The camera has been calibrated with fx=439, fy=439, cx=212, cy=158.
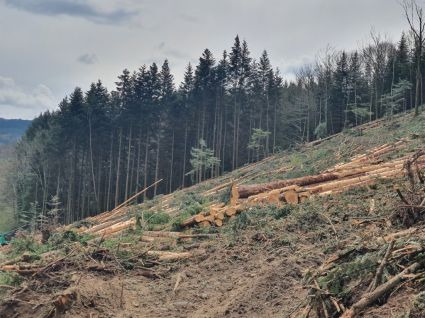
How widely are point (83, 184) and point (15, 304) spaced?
42.9 metres

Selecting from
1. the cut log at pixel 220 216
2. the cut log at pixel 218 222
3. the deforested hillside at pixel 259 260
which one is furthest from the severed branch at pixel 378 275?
the cut log at pixel 220 216

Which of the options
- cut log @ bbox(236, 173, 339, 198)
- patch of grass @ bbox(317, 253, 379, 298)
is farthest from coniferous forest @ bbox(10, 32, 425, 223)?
patch of grass @ bbox(317, 253, 379, 298)

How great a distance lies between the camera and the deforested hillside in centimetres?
466

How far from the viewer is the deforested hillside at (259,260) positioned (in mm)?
4656

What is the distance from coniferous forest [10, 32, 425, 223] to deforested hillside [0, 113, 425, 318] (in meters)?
33.4

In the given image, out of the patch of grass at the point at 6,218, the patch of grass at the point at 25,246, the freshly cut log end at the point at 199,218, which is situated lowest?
the patch of grass at the point at 6,218

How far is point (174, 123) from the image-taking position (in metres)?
50.5

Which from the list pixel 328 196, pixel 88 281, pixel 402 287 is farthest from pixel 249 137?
pixel 402 287

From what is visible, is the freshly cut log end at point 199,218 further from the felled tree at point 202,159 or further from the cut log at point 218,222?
the felled tree at point 202,159

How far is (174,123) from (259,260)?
42.4 metres

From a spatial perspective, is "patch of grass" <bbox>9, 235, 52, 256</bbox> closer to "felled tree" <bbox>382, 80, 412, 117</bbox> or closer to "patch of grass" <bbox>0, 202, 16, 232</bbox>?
"felled tree" <bbox>382, 80, 412, 117</bbox>

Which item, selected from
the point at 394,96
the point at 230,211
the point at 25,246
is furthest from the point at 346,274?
the point at 394,96

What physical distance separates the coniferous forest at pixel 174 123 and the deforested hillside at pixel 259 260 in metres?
33.4

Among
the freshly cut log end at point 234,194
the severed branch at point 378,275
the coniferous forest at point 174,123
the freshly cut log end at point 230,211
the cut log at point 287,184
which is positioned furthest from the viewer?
the coniferous forest at point 174,123
